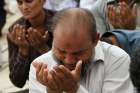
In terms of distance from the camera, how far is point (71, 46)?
2676 mm

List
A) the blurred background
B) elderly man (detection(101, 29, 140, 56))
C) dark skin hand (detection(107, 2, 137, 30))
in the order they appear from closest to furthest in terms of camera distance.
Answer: elderly man (detection(101, 29, 140, 56)) → dark skin hand (detection(107, 2, 137, 30)) → the blurred background

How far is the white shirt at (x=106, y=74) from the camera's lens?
279 cm

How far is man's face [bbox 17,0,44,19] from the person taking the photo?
3.90 m

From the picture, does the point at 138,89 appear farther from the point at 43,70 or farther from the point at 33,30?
the point at 33,30

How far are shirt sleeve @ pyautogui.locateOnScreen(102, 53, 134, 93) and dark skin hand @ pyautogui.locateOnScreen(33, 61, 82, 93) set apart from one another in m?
0.33

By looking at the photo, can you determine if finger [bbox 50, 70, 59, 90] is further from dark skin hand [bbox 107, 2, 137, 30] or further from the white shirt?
dark skin hand [bbox 107, 2, 137, 30]

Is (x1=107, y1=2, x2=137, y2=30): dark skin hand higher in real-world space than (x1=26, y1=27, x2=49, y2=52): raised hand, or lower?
higher

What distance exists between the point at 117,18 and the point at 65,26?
1140mm

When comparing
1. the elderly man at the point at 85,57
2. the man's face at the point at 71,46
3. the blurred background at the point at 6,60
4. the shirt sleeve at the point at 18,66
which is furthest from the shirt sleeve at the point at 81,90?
the blurred background at the point at 6,60

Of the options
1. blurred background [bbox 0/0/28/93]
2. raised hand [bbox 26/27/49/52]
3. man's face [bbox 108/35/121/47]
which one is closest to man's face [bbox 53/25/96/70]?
man's face [bbox 108/35/121/47]

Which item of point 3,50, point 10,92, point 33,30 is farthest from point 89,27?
point 3,50

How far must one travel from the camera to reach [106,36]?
3291 mm

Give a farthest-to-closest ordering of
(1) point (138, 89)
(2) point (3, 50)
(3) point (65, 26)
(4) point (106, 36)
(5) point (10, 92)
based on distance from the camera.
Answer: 1. (2) point (3, 50)
2. (5) point (10, 92)
3. (4) point (106, 36)
4. (3) point (65, 26)
5. (1) point (138, 89)

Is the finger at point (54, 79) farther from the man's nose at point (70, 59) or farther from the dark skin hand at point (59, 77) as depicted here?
the man's nose at point (70, 59)
